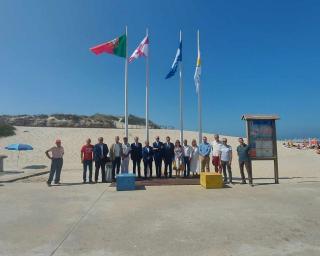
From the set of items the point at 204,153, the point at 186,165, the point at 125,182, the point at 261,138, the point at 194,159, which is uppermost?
the point at 261,138

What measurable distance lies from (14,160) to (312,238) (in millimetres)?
26592

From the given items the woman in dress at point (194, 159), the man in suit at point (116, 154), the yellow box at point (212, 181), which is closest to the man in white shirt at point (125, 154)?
the man in suit at point (116, 154)

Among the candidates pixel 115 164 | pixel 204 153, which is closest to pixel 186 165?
pixel 204 153

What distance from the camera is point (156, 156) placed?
13.5 m

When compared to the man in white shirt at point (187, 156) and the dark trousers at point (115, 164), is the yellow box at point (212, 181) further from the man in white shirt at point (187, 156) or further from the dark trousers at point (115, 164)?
the dark trousers at point (115, 164)

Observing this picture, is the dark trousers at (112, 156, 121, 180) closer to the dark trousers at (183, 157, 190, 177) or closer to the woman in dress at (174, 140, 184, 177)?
the woman in dress at (174, 140, 184, 177)

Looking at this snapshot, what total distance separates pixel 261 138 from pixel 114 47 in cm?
779

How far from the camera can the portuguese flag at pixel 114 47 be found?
48.1ft

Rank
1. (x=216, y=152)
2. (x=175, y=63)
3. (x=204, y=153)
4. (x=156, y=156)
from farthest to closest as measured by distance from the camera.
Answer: (x=175, y=63)
(x=156, y=156)
(x=204, y=153)
(x=216, y=152)

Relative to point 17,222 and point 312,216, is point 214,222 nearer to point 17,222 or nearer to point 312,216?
point 312,216

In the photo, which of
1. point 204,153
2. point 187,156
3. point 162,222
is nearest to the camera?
point 162,222

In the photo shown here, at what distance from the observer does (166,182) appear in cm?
1233

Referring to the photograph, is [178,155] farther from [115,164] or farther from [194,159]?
[115,164]

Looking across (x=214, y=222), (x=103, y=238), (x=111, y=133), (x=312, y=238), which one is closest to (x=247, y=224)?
(x=214, y=222)
